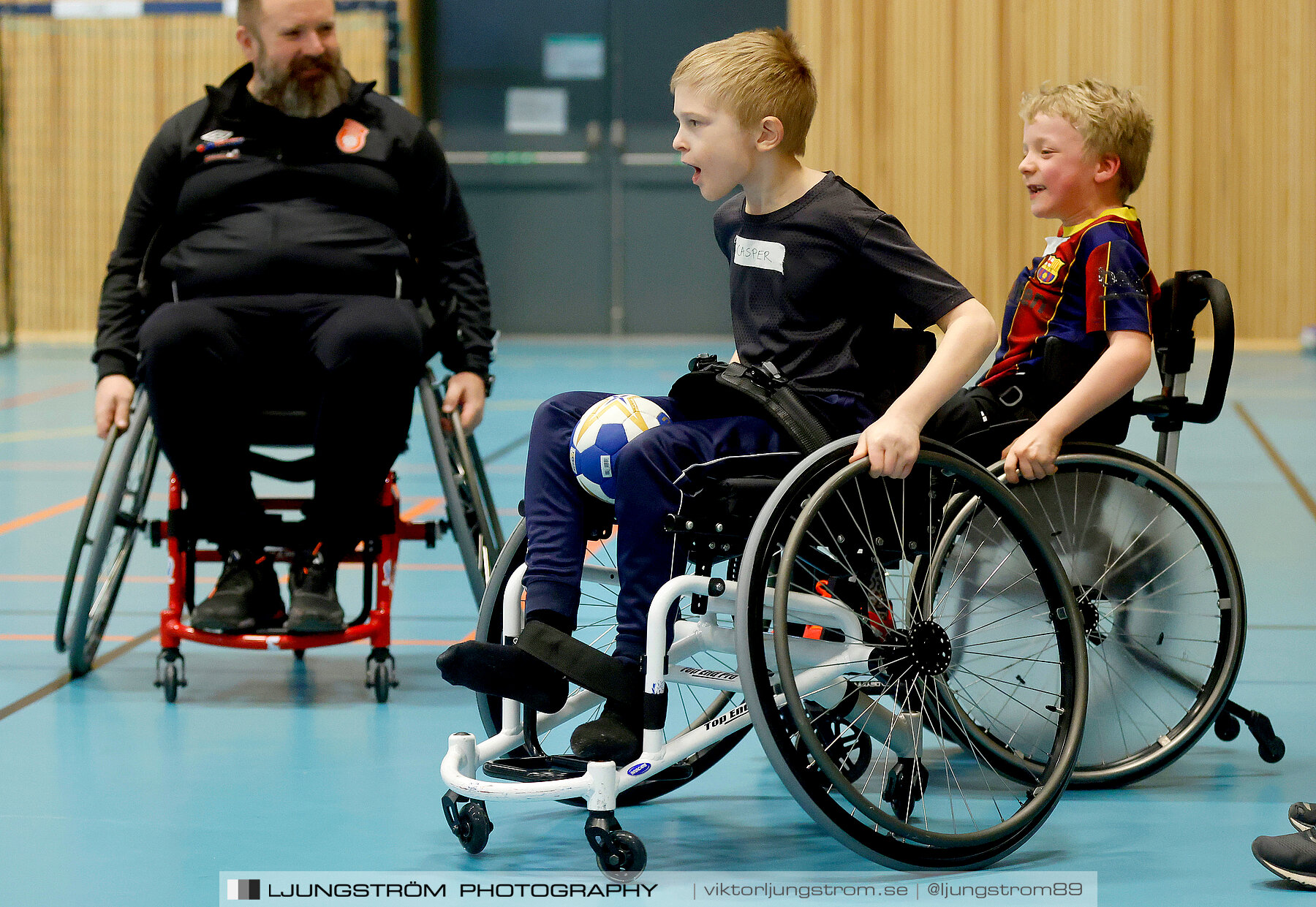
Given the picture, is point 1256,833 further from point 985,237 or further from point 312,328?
point 985,237

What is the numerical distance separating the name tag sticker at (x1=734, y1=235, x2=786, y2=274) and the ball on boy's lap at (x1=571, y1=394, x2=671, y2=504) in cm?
27

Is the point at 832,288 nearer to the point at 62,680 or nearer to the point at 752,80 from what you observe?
the point at 752,80

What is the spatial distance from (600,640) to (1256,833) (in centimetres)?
111

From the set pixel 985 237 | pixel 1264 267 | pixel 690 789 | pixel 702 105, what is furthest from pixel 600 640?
pixel 1264 267

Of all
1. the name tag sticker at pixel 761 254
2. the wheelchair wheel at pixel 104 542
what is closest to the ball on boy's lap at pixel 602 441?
the name tag sticker at pixel 761 254

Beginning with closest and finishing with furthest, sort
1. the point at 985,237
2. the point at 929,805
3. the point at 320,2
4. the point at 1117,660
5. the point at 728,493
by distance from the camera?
the point at 728,493, the point at 929,805, the point at 1117,660, the point at 320,2, the point at 985,237

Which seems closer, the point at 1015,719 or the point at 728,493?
the point at 728,493

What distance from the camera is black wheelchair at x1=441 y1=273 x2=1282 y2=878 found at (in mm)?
1735

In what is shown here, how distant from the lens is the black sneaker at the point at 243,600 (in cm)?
258

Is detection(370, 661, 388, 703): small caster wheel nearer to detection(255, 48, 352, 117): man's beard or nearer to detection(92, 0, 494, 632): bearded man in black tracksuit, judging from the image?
detection(92, 0, 494, 632): bearded man in black tracksuit

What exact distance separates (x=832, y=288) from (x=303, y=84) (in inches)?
53.6

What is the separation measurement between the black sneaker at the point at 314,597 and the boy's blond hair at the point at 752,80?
3.70 ft

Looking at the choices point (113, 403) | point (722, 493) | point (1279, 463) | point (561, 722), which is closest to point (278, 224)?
point (113, 403)

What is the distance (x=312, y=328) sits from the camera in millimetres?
2664
